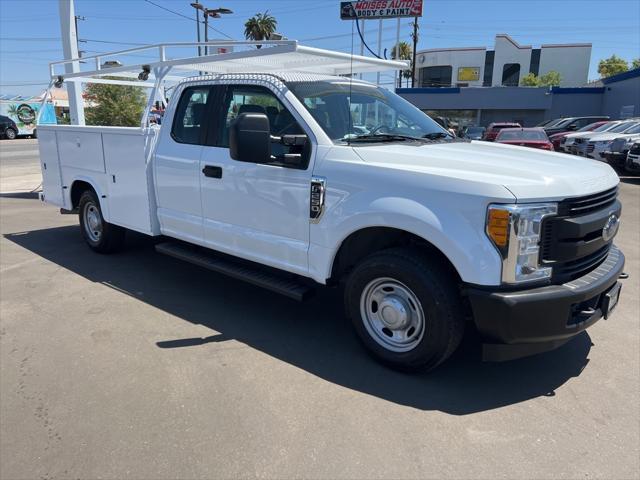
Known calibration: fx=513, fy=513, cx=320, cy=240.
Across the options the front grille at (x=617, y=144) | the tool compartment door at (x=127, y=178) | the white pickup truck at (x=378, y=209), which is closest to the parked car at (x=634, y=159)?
the front grille at (x=617, y=144)

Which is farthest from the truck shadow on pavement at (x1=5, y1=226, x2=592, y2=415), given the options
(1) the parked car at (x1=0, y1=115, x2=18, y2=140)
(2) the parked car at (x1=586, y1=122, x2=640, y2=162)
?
(1) the parked car at (x1=0, y1=115, x2=18, y2=140)

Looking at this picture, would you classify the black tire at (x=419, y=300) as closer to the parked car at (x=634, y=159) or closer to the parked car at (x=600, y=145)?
the parked car at (x=634, y=159)

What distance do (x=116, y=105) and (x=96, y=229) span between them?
9541mm

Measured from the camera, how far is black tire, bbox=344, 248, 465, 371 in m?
3.32

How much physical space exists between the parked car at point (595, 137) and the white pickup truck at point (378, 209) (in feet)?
51.6

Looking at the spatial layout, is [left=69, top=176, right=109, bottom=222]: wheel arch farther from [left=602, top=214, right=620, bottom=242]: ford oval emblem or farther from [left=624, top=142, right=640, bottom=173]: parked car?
[left=624, top=142, right=640, bottom=173]: parked car

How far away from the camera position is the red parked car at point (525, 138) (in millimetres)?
15781

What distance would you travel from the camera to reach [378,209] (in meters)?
3.46

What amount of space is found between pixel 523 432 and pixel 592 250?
1258mm

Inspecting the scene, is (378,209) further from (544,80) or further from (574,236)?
(544,80)

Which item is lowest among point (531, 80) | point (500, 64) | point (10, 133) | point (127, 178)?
point (10, 133)

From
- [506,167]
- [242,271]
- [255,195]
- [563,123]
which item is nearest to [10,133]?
[563,123]

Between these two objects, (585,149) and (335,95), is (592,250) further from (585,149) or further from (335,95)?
(585,149)

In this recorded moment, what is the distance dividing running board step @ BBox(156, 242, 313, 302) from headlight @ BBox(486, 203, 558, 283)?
5.34ft
